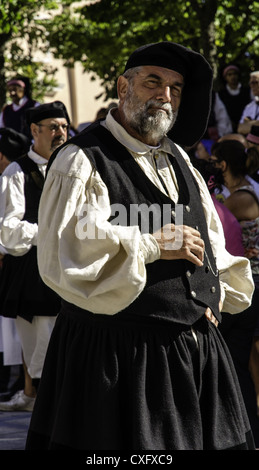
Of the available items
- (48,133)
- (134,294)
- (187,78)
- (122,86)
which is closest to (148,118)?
(122,86)

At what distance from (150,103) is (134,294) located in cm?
85

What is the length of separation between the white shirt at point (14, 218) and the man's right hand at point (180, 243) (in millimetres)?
2835

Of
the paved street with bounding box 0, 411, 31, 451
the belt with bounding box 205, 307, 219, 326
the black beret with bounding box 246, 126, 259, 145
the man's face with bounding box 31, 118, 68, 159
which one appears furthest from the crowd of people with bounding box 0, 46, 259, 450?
the black beret with bounding box 246, 126, 259, 145

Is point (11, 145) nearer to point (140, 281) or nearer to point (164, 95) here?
point (164, 95)

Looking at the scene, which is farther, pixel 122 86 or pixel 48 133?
pixel 48 133

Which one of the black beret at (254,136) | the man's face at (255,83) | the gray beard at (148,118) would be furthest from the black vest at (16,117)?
the gray beard at (148,118)

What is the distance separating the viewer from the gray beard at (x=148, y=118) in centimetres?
355

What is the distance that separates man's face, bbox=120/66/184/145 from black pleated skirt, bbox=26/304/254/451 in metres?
0.78

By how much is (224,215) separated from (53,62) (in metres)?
21.9

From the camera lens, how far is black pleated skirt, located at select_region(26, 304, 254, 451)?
3.26 meters

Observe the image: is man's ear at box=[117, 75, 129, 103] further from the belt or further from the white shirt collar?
the white shirt collar

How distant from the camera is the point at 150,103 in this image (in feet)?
11.7

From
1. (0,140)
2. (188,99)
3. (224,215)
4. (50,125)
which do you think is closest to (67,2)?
(0,140)
